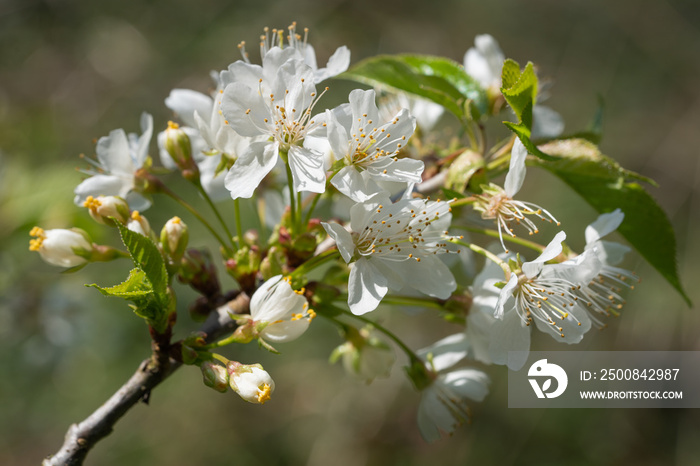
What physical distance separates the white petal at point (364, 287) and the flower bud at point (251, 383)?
0.23 m

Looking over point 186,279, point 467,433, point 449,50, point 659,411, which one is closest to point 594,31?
point 449,50

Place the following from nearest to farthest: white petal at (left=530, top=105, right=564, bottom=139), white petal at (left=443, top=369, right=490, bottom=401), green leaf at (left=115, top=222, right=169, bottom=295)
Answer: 1. green leaf at (left=115, top=222, right=169, bottom=295)
2. white petal at (left=443, top=369, right=490, bottom=401)
3. white petal at (left=530, top=105, right=564, bottom=139)

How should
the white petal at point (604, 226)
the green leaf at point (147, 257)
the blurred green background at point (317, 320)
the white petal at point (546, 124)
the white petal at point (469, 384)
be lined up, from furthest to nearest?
the blurred green background at point (317, 320) < the white petal at point (546, 124) < the white petal at point (469, 384) < the white petal at point (604, 226) < the green leaf at point (147, 257)

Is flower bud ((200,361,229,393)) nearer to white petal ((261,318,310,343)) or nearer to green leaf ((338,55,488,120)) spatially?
white petal ((261,318,310,343))

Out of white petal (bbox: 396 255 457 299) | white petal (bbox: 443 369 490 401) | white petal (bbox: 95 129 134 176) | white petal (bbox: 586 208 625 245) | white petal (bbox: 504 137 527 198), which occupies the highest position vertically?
white petal (bbox: 504 137 527 198)

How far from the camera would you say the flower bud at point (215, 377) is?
108 centimetres

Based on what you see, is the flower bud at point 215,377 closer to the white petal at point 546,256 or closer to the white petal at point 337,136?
the white petal at point 337,136

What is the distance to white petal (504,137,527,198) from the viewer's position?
117cm

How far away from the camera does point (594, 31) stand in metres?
5.66

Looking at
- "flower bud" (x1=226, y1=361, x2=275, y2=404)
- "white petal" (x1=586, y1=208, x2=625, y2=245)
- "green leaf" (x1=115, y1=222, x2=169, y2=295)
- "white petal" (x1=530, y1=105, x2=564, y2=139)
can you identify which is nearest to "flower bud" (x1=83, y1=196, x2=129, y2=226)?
"green leaf" (x1=115, y1=222, x2=169, y2=295)

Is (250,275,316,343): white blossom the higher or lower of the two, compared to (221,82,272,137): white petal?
lower

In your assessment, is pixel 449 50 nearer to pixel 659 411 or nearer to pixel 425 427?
pixel 659 411
